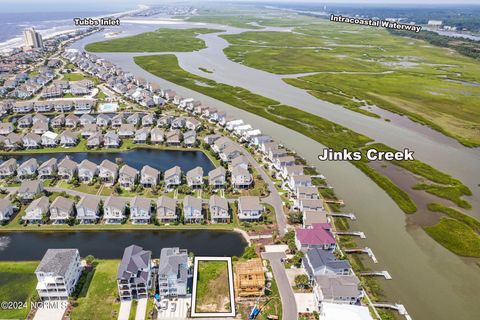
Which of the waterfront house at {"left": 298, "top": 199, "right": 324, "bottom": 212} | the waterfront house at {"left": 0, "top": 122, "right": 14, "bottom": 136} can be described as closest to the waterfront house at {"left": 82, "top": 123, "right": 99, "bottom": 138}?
the waterfront house at {"left": 0, "top": 122, "right": 14, "bottom": 136}

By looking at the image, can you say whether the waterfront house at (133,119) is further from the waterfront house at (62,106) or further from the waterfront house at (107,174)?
the waterfront house at (107,174)

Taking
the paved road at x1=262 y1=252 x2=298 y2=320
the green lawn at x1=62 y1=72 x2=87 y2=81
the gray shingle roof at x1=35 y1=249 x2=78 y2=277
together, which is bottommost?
the paved road at x1=262 y1=252 x2=298 y2=320

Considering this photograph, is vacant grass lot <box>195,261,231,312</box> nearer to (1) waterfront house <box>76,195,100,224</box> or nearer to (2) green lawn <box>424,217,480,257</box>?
(1) waterfront house <box>76,195,100,224</box>

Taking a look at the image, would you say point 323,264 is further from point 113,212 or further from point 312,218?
point 113,212

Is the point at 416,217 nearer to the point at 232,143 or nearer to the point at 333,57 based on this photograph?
the point at 232,143

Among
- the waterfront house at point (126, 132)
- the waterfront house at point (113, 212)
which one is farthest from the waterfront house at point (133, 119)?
the waterfront house at point (113, 212)
